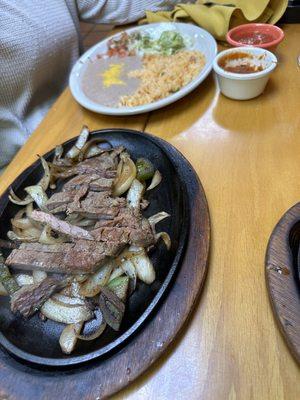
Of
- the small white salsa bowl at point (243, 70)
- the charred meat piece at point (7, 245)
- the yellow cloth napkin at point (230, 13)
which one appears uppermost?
the yellow cloth napkin at point (230, 13)

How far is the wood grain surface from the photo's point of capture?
1.94ft

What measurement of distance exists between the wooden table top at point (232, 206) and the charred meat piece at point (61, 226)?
0.99 ft

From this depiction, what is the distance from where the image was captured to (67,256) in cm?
80

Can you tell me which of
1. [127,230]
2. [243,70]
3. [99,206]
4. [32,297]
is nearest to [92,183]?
[99,206]

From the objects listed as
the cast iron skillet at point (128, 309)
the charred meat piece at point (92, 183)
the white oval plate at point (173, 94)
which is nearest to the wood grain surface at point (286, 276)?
the cast iron skillet at point (128, 309)

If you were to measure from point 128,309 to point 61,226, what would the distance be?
29cm

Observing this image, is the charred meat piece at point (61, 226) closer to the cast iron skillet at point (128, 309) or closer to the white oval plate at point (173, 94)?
the cast iron skillet at point (128, 309)

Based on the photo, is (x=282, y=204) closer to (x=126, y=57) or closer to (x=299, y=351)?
(x=299, y=351)

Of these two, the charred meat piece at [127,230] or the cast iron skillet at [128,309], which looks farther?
the charred meat piece at [127,230]

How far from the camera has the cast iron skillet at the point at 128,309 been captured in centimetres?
65

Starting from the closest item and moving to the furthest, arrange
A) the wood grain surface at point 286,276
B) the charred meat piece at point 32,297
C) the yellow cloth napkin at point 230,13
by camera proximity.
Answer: the wood grain surface at point 286,276
the charred meat piece at point 32,297
the yellow cloth napkin at point 230,13

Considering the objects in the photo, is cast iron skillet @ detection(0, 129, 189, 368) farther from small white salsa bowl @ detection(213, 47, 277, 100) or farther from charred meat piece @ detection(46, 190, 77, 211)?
small white salsa bowl @ detection(213, 47, 277, 100)

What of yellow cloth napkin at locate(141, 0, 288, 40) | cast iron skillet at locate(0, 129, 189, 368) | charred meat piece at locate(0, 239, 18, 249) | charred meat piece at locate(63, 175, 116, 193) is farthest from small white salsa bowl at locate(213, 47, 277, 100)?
charred meat piece at locate(0, 239, 18, 249)

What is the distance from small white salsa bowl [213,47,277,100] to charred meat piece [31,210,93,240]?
0.70 m
